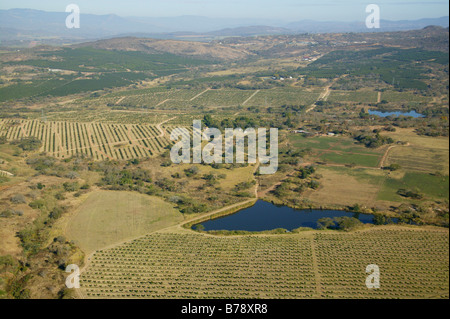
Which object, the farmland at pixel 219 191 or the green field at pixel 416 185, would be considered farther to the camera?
the green field at pixel 416 185

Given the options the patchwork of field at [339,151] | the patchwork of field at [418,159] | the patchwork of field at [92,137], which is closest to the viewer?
the patchwork of field at [418,159]

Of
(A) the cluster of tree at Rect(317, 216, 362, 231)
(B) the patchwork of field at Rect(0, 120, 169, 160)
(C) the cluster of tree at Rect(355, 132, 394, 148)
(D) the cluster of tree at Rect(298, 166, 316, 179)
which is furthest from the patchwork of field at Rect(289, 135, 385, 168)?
(B) the patchwork of field at Rect(0, 120, 169, 160)

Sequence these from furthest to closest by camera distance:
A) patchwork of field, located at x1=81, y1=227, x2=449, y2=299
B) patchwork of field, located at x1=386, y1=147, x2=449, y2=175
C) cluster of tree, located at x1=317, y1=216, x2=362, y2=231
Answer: patchwork of field, located at x1=386, y1=147, x2=449, y2=175 < cluster of tree, located at x1=317, y1=216, x2=362, y2=231 < patchwork of field, located at x1=81, y1=227, x2=449, y2=299

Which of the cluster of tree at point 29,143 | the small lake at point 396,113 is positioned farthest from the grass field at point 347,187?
the cluster of tree at point 29,143

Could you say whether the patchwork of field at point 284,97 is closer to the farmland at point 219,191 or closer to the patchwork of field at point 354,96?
the farmland at point 219,191

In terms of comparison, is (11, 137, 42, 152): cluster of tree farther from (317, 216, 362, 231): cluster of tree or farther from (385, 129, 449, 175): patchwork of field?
(385, 129, 449, 175): patchwork of field

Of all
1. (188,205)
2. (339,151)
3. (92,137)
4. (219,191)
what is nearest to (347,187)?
(339,151)

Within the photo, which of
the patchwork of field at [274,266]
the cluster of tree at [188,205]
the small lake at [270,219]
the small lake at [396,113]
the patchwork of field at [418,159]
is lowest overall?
the patchwork of field at [274,266]
